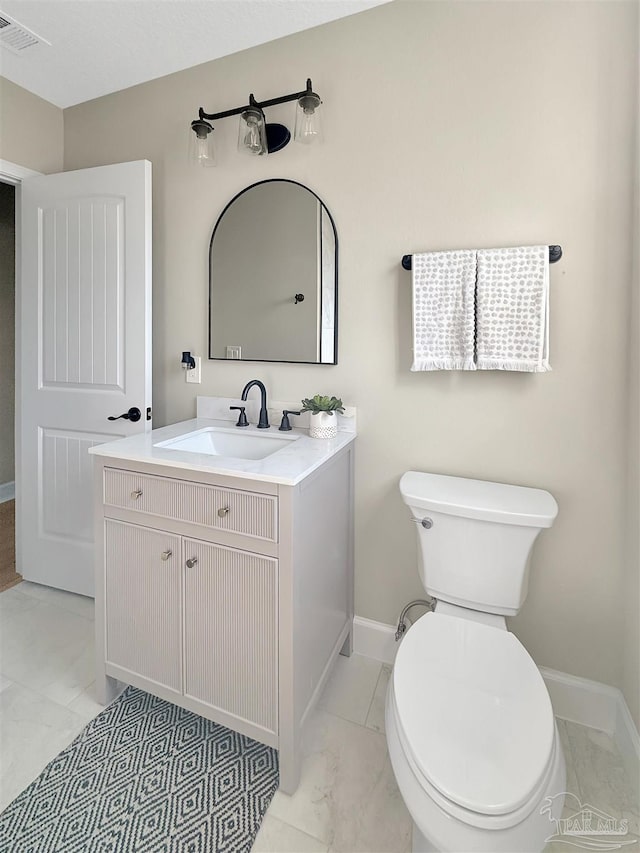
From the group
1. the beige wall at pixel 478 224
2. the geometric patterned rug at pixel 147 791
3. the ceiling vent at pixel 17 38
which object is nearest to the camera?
the geometric patterned rug at pixel 147 791

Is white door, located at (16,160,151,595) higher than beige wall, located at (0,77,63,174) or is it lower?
lower

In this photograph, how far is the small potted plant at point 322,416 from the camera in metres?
1.58

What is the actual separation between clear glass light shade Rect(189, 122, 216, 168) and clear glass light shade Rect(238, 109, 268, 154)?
6.0 inches

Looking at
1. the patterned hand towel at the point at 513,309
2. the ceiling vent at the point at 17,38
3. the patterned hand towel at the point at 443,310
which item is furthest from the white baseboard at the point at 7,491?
the patterned hand towel at the point at 513,309

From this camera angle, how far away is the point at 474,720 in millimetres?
934

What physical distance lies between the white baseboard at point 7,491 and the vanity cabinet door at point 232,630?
2.94 m

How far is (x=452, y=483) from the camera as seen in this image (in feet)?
4.87

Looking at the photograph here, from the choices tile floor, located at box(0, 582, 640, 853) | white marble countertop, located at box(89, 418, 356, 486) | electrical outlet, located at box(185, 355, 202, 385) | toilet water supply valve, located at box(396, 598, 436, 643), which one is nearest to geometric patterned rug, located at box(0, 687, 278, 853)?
tile floor, located at box(0, 582, 640, 853)

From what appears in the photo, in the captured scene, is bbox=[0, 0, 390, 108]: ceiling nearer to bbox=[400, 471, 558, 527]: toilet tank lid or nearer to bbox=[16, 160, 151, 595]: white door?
bbox=[16, 160, 151, 595]: white door

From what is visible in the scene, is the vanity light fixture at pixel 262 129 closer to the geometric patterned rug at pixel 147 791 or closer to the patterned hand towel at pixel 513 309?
the patterned hand towel at pixel 513 309

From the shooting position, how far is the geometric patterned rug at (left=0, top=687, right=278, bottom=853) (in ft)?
3.65

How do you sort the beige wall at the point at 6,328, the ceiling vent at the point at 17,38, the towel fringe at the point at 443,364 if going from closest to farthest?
the towel fringe at the point at 443,364
the ceiling vent at the point at 17,38
the beige wall at the point at 6,328

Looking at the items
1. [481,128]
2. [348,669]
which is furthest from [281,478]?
[481,128]

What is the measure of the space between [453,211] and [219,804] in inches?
77.8
